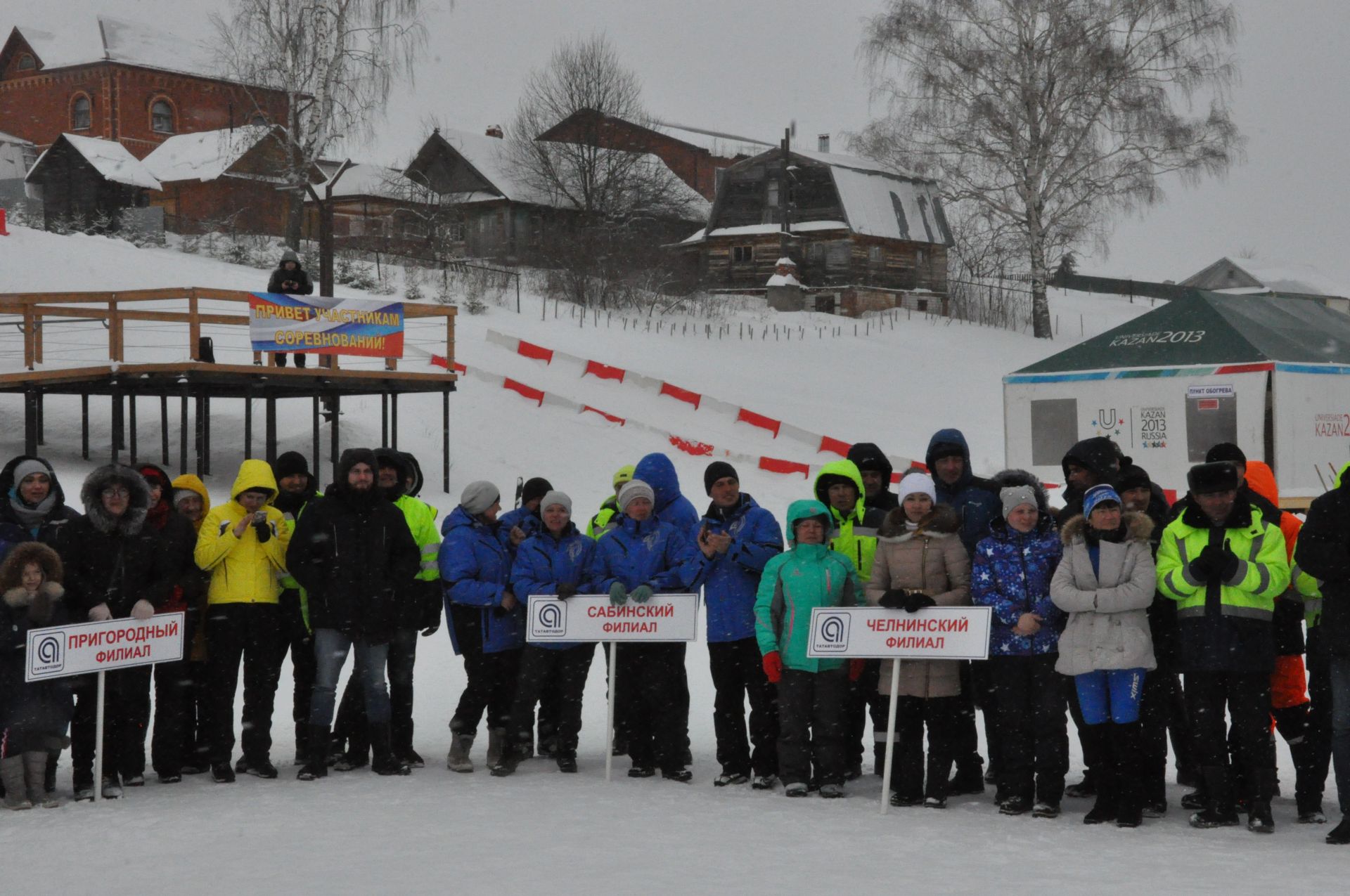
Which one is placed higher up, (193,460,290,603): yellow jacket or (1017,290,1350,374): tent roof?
(1017,290,1350,374): tent roof

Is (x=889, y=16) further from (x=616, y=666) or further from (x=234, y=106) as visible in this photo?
(x=616, y=666)

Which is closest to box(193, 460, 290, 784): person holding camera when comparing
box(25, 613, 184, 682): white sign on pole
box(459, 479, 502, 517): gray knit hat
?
box(25, 613, 184, 682): white sign on pole

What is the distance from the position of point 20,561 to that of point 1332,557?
5789mm

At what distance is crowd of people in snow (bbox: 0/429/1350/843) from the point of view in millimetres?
6133

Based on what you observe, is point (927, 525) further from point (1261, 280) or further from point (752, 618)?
point (1261, 280)

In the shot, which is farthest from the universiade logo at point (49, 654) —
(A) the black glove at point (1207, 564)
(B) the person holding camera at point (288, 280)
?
(B) the person holding camera at point (288, 280)

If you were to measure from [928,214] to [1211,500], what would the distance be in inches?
1767

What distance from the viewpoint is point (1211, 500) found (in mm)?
6082

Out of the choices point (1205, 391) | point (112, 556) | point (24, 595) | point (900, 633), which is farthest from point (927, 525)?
point (1205, 391)

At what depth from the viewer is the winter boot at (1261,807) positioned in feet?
19.5

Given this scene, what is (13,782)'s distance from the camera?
6586mm

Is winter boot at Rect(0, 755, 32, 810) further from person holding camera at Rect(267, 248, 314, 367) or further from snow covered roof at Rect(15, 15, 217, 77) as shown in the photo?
snow covered roof at Rect(15, 15, 217, 77)

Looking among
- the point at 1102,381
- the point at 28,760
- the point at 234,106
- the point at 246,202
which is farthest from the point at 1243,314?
the point at 234,106

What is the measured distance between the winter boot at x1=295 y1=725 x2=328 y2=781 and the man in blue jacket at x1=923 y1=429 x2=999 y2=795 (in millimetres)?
3164
